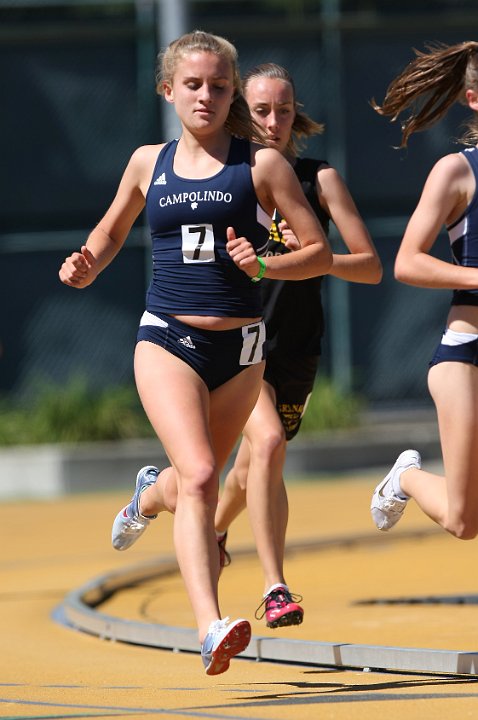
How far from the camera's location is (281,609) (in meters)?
6.83

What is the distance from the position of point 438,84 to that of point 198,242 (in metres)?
1.32

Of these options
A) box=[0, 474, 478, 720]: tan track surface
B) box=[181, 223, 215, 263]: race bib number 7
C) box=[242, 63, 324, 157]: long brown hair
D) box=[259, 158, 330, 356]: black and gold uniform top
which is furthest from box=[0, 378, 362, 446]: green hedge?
box=[181, 223, 215, 263]: race bib number 7

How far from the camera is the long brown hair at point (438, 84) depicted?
258 inches

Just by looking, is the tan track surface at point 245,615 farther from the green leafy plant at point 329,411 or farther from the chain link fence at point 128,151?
the chain link fence at point 128,151

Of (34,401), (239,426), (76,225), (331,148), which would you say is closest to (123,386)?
(34,401)

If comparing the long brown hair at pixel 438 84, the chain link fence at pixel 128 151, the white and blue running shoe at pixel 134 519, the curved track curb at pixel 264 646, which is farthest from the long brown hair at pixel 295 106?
the chain link fence at pixel 128 151

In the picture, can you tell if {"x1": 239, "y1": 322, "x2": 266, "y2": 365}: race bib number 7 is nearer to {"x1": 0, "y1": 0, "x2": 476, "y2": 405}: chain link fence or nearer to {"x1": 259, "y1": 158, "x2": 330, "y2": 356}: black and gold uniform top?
{"x1": 259, "y1": 158, "x2": 330, "y2": 356}: black and gold uniform top

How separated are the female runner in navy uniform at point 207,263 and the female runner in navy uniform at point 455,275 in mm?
419

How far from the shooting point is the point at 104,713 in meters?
Result: 5.36

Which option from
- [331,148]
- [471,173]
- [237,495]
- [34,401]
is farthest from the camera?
[331,148]

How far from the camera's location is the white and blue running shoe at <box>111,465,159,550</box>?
7203 millimetres

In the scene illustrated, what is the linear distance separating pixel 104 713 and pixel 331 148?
51.8 feet

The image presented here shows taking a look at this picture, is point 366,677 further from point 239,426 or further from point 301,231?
point 301,231

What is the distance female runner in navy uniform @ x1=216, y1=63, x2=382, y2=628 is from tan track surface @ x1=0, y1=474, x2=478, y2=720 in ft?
1.87
